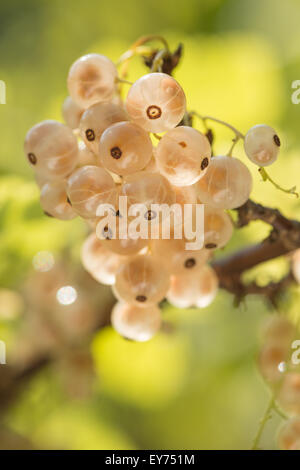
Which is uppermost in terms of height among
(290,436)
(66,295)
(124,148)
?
(66,295)

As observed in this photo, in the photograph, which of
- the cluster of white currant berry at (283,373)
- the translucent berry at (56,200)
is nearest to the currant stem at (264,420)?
the cluster of white currant berry at (283,373)

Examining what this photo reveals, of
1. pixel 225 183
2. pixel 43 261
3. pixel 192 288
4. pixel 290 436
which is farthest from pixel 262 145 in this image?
pixel 43 261

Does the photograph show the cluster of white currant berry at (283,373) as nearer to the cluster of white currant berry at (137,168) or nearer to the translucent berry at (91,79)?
the cluster of white currant berry at (137,168)

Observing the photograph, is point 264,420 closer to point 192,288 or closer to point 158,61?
point 192,288

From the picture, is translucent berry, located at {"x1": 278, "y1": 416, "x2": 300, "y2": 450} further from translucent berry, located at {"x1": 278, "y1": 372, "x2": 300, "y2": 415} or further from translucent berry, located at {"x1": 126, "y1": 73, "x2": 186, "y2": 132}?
translucent berry, located at {"x1": 126, "y1": 73, "x2": 186, "y2": 132}

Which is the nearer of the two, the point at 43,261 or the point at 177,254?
the point at 177,254

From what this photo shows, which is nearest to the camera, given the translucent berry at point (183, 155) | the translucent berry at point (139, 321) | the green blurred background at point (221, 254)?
the translucent berry at point (183, 155)

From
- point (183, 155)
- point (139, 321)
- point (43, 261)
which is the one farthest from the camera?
point (43, 261)
